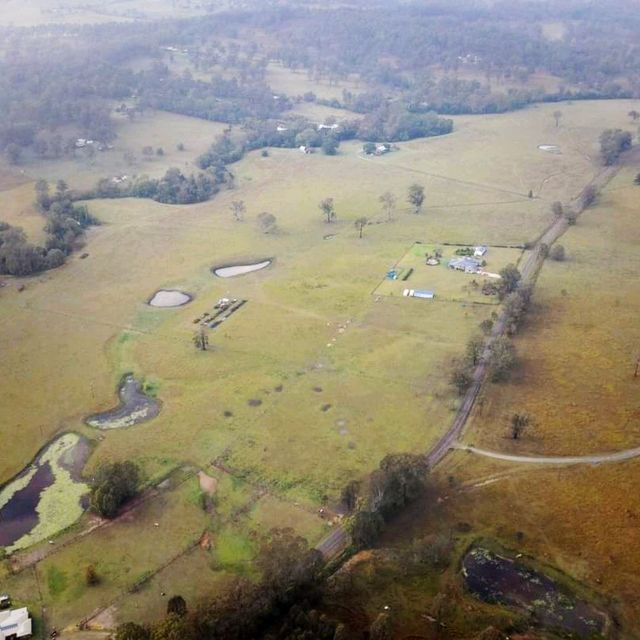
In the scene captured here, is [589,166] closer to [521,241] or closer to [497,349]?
[521,241]

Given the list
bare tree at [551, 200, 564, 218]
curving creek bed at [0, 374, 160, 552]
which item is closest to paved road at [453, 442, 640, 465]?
curving creek bed at [0, 374, 160, 552]

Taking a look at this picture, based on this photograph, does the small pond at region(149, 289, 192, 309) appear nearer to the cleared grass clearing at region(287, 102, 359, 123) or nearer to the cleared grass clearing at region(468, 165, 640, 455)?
the cleared grass clearing at region(468, 165, 640, 455)

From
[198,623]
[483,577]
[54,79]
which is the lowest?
[483,577]

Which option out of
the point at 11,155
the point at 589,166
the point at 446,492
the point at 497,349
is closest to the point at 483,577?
the point at 446,492

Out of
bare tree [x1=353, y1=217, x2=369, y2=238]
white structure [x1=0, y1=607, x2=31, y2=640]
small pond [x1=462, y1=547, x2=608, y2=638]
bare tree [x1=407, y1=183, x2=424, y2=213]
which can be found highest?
bare tree [x1=407, y1=183, x2=424, y2=213]

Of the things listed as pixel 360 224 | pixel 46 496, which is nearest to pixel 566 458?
pixel 46 496

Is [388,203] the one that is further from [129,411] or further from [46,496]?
[46,496]
